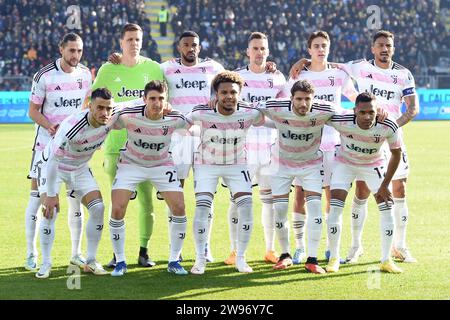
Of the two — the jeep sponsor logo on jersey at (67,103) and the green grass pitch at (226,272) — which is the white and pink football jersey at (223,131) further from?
the jeep sponsor logo on jersey at (67,103)

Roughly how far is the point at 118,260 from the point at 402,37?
34047 mm

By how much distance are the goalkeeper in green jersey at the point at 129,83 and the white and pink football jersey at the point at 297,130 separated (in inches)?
61.3

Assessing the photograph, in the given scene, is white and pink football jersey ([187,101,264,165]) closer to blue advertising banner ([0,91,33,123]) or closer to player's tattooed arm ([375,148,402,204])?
player's tattooed arm ([375,148,402,204])

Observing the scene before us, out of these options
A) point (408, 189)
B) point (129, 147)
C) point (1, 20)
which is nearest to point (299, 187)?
point (129, 147)

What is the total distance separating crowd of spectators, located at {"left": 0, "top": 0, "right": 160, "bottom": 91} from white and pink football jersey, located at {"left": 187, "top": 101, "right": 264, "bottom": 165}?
88.9ft

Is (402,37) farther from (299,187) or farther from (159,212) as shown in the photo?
(299,187)

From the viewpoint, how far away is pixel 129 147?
917cm

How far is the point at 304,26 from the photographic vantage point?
4050 cm

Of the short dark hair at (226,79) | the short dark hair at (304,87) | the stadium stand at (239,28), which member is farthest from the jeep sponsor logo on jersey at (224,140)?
the stadium stand at (239,28)

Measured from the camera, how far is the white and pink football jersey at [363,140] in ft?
29.6

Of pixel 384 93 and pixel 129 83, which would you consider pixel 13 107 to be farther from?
pixel 384 93

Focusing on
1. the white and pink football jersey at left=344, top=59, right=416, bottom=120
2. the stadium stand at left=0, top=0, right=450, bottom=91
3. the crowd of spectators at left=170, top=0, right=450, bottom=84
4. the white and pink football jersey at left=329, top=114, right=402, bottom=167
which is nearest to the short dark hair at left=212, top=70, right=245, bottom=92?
the white and pink football jersey at left=329, top=114, right=402, bottom=167

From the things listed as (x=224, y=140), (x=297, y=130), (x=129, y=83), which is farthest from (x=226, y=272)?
(x=129, y=83)

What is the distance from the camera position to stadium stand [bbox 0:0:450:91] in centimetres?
3678
